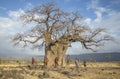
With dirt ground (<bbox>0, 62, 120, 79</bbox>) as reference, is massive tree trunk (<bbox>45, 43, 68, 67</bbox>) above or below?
above

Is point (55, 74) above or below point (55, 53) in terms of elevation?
below

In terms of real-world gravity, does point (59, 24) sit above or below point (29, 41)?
above

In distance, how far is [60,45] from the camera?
104 feet

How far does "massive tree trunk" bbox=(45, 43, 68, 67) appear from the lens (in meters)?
31.1

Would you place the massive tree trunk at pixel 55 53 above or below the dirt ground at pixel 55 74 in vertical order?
above

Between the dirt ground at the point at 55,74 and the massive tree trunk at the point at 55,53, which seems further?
the massive tree trunk at the point at 55,53

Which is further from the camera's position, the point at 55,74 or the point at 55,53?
the point at 55,53

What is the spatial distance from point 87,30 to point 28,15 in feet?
27.5

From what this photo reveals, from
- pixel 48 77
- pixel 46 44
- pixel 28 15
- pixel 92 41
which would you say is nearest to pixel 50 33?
pixel 46 44

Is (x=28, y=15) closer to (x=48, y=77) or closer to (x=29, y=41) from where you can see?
(x=29, y=41)

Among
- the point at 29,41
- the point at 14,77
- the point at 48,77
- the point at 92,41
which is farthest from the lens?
the point at 92,41

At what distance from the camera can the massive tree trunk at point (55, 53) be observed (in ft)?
102

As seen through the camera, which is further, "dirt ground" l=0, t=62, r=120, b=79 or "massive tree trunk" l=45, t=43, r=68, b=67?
"massive tree trunk" l=45, t=43, r=68, b=67

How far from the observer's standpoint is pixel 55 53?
31.6 meters
